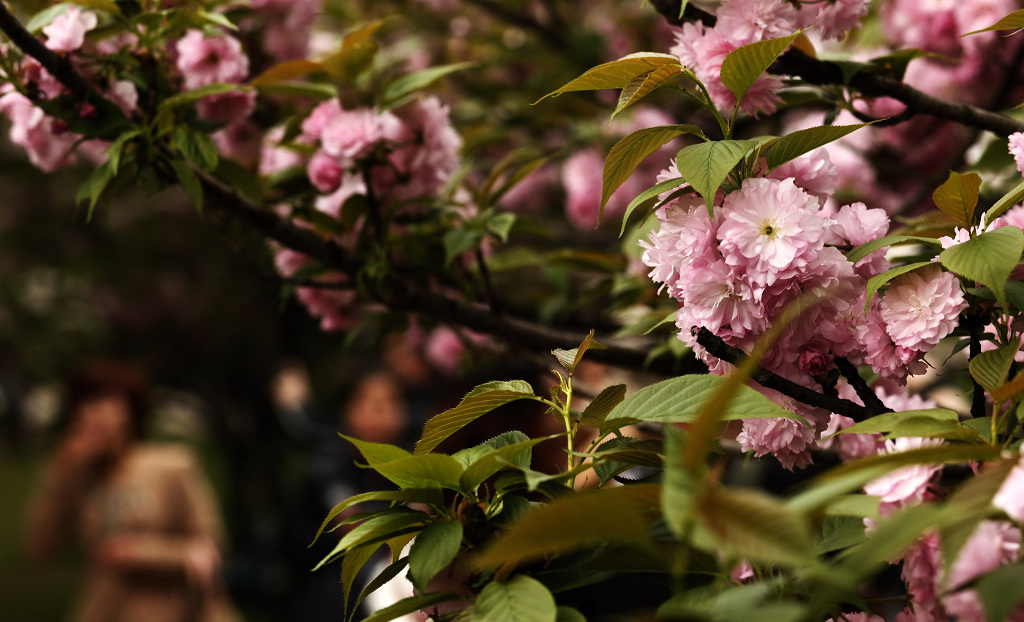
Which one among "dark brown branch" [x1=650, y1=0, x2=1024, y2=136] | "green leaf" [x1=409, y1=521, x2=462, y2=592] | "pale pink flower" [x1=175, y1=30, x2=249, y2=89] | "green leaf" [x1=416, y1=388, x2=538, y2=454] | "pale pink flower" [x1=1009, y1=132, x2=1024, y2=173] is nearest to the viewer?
"green leaf" [x1=409, y1=521, x2=462, y2=592]

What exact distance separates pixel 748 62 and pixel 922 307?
338 millimetres

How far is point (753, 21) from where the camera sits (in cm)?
111

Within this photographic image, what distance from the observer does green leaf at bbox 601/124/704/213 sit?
0.94m

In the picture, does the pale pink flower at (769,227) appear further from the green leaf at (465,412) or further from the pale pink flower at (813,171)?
the green leaf at (465,412)

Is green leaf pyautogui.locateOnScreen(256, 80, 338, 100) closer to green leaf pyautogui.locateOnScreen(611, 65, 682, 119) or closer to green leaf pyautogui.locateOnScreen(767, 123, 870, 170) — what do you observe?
green leaf pyautogui.locateOnScreen(611, 65, 682, 119)

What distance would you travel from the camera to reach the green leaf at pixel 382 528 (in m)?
0.79

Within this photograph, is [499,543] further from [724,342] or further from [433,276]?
[433,276]

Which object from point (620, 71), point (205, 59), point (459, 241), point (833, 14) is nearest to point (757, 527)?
point (620, 71)

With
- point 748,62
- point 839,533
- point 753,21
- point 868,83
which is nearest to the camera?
point 839,533

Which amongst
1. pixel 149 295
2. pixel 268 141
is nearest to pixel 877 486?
pixel 268 141

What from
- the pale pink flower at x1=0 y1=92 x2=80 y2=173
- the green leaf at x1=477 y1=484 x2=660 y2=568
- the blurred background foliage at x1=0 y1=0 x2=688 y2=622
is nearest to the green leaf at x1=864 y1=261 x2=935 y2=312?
the green leaf at x1=477 y1=484 x2=660 y2=568

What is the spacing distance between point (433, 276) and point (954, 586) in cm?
140

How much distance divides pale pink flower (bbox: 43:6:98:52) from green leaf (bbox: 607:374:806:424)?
47.5 inches

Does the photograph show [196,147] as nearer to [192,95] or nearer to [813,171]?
[192,95]
